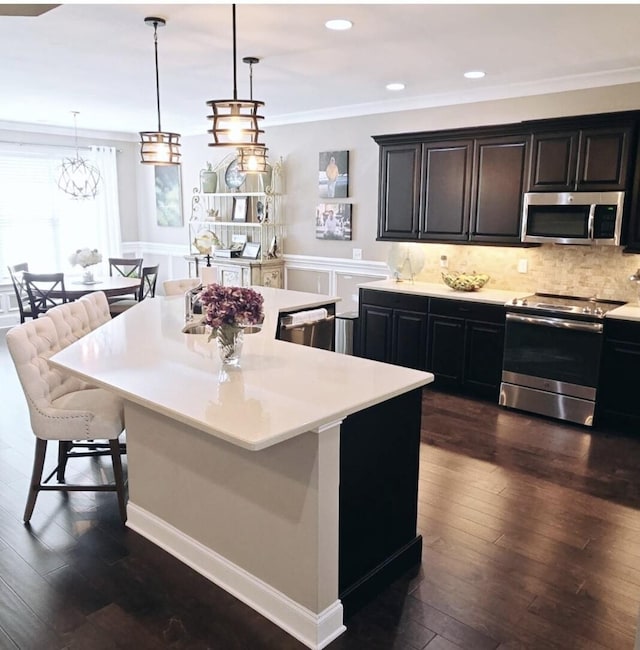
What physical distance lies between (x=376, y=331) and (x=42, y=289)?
12.2ft

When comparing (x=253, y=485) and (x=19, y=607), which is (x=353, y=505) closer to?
(x=253, y=485)

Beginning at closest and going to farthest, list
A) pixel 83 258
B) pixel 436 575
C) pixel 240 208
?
pixel 436 575, pixel 83 258, pixel 240 208

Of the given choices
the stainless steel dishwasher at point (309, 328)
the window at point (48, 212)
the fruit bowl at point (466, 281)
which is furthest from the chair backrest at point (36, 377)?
the window at point (48, 212)

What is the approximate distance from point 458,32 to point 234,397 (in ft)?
8.86

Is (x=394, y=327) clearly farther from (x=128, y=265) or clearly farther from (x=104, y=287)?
(x=128, y=265)

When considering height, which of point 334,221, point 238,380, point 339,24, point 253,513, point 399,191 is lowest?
point 253,513

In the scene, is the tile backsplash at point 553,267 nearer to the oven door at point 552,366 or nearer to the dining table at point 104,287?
the oven door at point 552,366

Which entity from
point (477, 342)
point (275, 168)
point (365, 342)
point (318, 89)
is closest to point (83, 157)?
point (275, 168)

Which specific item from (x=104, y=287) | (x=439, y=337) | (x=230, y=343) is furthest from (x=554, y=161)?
(x=104, y=287)

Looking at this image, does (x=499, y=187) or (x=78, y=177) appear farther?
(x=78, y=177)

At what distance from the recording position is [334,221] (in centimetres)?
640

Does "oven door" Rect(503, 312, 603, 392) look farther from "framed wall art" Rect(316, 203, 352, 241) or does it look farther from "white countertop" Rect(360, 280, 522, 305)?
"framed wall art" Rect(316, 203, 352, 241)

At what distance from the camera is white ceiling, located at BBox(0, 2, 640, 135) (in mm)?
3184

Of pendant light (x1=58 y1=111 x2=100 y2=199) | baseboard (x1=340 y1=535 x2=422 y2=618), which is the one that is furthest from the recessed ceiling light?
pendant light (x1=58 y1=111 x2=100 y2=199)
